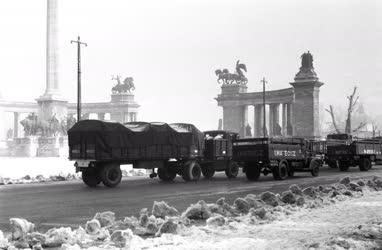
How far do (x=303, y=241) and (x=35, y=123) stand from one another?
190 feet

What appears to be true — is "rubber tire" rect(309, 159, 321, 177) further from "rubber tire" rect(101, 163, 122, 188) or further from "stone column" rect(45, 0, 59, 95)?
"stone column" rect(45, 0, 59, 95)

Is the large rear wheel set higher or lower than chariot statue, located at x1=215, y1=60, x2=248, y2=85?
lower

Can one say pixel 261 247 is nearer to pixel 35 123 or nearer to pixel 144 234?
pixel 144 234

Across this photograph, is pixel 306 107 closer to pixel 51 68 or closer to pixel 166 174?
pixel 51 68

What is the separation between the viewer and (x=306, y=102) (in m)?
57.5

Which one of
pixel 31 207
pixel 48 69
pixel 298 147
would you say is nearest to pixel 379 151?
pixel 298 147

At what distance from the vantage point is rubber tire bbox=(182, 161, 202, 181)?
80.8 feet

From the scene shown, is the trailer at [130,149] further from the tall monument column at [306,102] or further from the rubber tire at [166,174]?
A: the tall monument column at [306,102]

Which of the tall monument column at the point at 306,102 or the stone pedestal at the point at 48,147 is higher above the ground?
the tall monument column at the point at 306,102

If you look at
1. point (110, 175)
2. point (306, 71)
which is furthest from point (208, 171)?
point (306, 71)

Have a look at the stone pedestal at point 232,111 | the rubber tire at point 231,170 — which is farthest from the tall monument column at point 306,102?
the rubber tire at point 231,170

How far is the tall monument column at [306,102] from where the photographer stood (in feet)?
187

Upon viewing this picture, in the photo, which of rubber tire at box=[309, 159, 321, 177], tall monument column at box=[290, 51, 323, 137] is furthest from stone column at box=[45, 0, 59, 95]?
rubber tire at box=[309, 159, 321, 177]

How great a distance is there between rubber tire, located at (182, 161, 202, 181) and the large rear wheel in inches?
28.7
